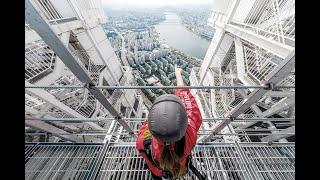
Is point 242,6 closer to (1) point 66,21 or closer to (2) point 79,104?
(1) point 66,21

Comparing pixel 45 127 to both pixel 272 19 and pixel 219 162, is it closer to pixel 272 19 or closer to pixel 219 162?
pixel 219 162

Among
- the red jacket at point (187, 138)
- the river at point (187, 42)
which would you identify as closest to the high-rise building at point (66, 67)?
the red jacket at point (187, 138)

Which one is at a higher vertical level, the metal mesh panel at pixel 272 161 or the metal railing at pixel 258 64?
the metal railing at pixel 258 64

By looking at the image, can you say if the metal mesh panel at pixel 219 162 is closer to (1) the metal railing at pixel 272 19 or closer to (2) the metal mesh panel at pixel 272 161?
(2) the metal mesh panel at pixel 272 161

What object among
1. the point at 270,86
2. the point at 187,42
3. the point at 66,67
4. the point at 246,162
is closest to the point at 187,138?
the point at 270,86
